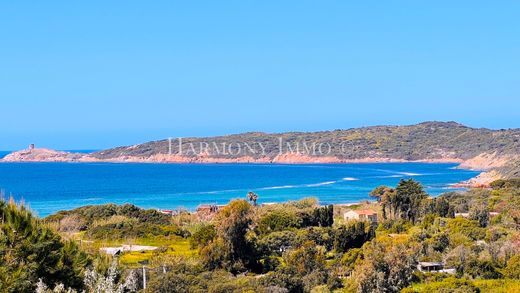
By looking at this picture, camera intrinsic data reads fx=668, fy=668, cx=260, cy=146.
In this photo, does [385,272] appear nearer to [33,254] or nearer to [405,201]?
[33,254]

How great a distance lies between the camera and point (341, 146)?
6978 inches

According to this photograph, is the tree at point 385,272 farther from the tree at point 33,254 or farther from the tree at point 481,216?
the tree at point 481,216

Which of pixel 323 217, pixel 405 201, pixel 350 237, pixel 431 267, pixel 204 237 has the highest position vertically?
pixel 405 201

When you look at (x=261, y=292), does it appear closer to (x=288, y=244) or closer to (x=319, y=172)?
(x=288, y=244)

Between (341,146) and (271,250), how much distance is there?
144m

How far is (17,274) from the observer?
1173 cm

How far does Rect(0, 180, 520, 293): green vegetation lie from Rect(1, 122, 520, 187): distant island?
11461 centimetres

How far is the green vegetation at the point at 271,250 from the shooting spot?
1354cm

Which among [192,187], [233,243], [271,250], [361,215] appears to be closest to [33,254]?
[233,243]

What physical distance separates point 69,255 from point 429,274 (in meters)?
15.8

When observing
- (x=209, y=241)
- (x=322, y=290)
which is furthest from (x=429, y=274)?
(x=209, y=241)

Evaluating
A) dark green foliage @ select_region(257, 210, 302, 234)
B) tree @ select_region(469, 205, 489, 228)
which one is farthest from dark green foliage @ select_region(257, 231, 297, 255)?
tree @ select_region(469, 205, 489, 228)

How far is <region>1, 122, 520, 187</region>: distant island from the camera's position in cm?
16498

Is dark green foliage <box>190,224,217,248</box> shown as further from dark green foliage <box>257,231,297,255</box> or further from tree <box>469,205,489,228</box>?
tree <box>469,205,489,228</box>
